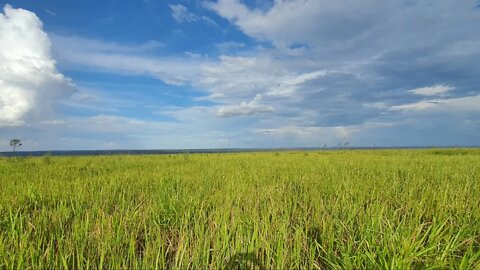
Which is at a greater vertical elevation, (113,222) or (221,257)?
(113,222)

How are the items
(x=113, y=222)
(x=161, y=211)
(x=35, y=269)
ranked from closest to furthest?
(x=35, y=269)
(x=113, y=222)
(x=161, y=211)

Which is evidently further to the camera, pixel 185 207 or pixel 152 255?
pixel 185 207

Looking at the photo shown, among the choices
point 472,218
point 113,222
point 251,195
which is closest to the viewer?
point 113,222

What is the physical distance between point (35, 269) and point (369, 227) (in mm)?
2997

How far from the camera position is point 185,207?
4090 millimetres

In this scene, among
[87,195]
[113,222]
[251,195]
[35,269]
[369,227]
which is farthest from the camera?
[87,195]

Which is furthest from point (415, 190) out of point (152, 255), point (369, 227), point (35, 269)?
point (35, 269)

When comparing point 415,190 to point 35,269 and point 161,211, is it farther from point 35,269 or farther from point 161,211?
point 35,269

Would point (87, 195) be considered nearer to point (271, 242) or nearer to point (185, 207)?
point (185, 207)

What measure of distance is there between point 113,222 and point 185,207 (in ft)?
3.85

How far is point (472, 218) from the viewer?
355 cm

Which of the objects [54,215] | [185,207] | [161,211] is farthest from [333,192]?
[54,215]

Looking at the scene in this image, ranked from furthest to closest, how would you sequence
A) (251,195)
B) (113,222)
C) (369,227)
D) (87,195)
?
(87,195), (251,195), (113,222), (369,227)

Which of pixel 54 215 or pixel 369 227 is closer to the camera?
pixel 369 227
